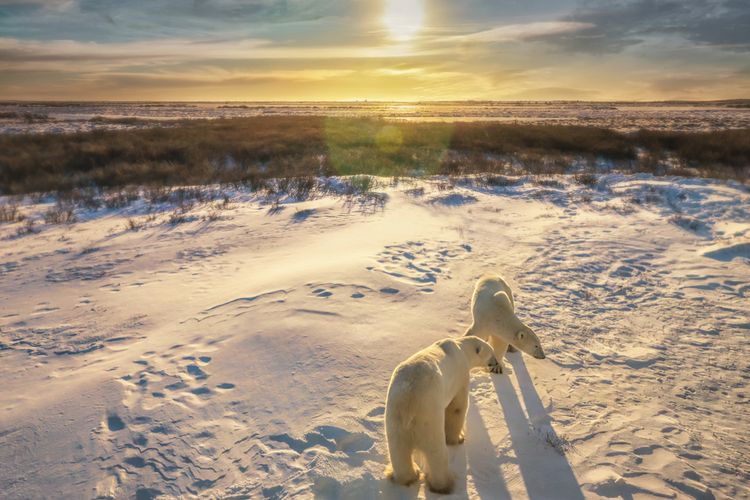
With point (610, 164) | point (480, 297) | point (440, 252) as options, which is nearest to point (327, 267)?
point (440, 252)

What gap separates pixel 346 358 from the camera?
482 centimetres

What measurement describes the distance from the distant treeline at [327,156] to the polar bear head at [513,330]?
43.4ft

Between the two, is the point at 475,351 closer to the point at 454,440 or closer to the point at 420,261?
the point at 454,440

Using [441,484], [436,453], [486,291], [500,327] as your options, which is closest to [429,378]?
[436,453]

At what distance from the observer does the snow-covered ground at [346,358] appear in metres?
3.34

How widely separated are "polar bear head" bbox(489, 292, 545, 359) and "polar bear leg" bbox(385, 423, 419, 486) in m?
2.17

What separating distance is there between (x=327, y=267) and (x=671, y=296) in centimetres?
606

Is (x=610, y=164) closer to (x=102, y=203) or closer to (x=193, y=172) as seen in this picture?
(x=193, y=172)

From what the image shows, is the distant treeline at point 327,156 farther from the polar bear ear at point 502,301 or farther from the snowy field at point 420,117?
the snowy field at point 420,117

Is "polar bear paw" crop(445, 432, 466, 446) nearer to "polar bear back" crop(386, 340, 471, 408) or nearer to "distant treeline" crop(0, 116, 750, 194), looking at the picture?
"polar bear back" crop(386, 340, 471, 408)

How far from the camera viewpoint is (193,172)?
18.7 m

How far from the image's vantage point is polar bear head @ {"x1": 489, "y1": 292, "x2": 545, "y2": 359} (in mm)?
4629

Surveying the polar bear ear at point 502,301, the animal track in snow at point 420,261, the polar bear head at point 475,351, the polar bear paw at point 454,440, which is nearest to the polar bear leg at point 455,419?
the polar bear paw at point 454,440

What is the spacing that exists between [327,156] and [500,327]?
1956cm
